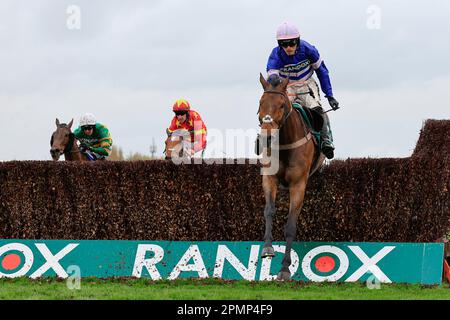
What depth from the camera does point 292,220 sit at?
11.6m

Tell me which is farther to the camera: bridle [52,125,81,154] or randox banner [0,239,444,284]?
bridle [52,125,81,154]

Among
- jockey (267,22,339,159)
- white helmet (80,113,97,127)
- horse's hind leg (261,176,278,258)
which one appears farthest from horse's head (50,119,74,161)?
horse's hind leg (261,176,278,258)

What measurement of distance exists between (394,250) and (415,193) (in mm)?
899

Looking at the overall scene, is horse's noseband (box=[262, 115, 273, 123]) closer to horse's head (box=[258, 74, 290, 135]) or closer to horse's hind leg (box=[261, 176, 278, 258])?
horse's head (box=[258, 74, 290, 135])

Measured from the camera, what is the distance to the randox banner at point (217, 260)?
39.7ft

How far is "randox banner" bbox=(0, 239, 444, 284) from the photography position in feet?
39.7

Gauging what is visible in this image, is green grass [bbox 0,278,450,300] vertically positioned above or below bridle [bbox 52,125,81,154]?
below

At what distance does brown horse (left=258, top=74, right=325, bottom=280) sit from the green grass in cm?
56

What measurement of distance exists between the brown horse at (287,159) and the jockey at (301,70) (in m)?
0.60

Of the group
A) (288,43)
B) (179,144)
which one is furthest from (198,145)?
(288,43)

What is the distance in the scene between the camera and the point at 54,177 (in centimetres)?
1338

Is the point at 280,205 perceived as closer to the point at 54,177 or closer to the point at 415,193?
the point at 415,193

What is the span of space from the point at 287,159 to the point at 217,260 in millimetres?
1687
